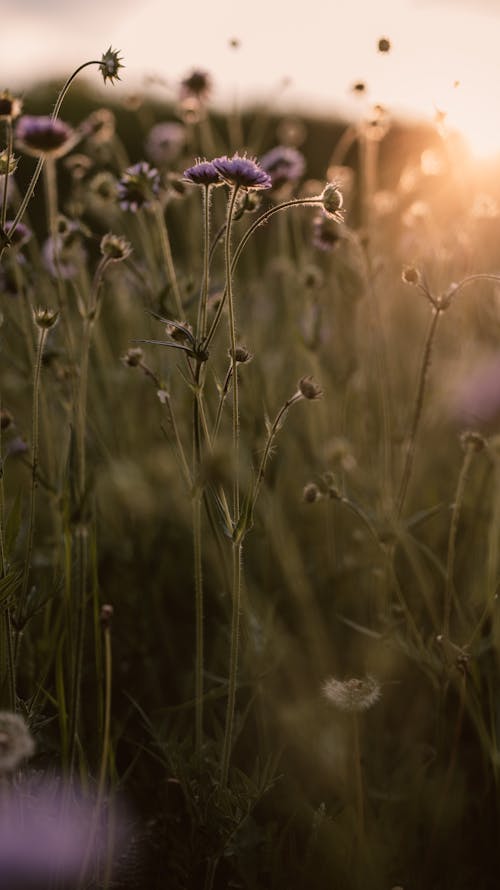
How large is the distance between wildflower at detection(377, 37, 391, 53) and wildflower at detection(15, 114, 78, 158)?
548 millimetres

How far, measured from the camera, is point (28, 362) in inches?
71.2

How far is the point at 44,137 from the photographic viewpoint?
1.37 metres

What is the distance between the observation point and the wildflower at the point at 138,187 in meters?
1.49

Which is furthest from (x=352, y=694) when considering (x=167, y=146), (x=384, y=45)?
(x=167, y=146)

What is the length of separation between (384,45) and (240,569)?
937 mm

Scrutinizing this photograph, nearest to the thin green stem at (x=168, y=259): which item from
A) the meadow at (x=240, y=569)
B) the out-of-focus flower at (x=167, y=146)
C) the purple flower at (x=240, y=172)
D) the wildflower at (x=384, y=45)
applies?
the meadow at (x=240, y=569)

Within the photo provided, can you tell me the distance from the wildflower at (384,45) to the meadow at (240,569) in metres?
0.24

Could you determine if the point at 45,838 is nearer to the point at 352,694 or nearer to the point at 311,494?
the point at 352,694

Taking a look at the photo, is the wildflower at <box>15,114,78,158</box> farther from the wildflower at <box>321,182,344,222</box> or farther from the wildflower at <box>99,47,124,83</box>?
the wildflower at <box>321,182,344,222</box>

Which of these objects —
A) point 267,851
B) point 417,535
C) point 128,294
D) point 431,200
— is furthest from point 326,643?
point 128,294

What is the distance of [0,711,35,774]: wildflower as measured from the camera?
29.4 inches

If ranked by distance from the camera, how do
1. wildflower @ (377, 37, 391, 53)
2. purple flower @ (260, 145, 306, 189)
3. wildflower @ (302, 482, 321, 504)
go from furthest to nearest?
purple flower @ (260, 145, 306, 189)
wildflower @ (377, 37, 391, 53)
wildflower @ (302, 482, 321, 504)

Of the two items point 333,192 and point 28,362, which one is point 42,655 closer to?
point 28,362

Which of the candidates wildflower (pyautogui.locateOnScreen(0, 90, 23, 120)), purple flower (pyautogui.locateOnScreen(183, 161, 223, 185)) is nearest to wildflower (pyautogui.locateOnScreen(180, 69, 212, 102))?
wildflower (pyautogui.locateOnScreen(0, 90, 23, 120))
